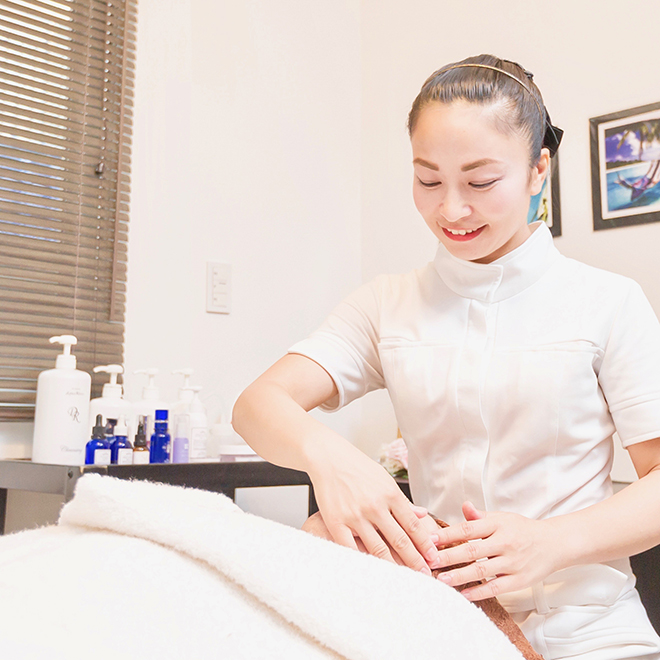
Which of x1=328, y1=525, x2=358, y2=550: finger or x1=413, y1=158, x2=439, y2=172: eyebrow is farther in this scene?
x1=413, y1=158, x2=439, y2=172: eyebrow

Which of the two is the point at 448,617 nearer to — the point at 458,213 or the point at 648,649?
the point at 648,649

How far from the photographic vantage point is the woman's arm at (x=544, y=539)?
67cm

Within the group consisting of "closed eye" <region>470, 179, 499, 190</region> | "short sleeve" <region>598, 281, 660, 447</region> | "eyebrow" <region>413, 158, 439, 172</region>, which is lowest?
"short sleeve" <region>598, 281, 660, 447</region>

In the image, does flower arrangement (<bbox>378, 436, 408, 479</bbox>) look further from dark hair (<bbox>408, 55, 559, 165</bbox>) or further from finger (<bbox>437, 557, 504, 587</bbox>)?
finger (<bbox>437, 557, 504, 587</bbox>)

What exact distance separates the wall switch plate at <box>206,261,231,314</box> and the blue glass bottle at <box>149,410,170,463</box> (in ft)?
1.37

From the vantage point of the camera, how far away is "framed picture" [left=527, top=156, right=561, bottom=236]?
6.06 ft

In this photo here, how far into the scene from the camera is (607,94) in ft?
5.85

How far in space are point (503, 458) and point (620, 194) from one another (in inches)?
42.6

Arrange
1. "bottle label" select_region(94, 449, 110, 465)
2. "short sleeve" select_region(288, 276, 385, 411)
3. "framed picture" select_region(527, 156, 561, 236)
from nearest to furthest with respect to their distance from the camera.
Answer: "short sleeve" select_region(288, 276, 385, 411), "bottle label" select_region(94, 449, 110, 465), "framed picture" select_region(527, 156, 561, 236)

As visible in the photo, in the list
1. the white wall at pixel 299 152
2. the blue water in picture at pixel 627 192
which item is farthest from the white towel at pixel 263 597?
the blue water in picture at pixel 627 192

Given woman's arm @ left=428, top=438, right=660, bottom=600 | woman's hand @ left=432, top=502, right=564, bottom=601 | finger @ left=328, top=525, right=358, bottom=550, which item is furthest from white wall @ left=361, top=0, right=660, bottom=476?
finger @ left=328, top=525, right=358, bottom=550

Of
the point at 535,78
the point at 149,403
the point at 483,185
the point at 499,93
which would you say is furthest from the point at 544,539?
the point at 535,78

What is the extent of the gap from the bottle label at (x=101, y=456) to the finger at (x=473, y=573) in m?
1.04

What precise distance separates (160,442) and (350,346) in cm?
76
